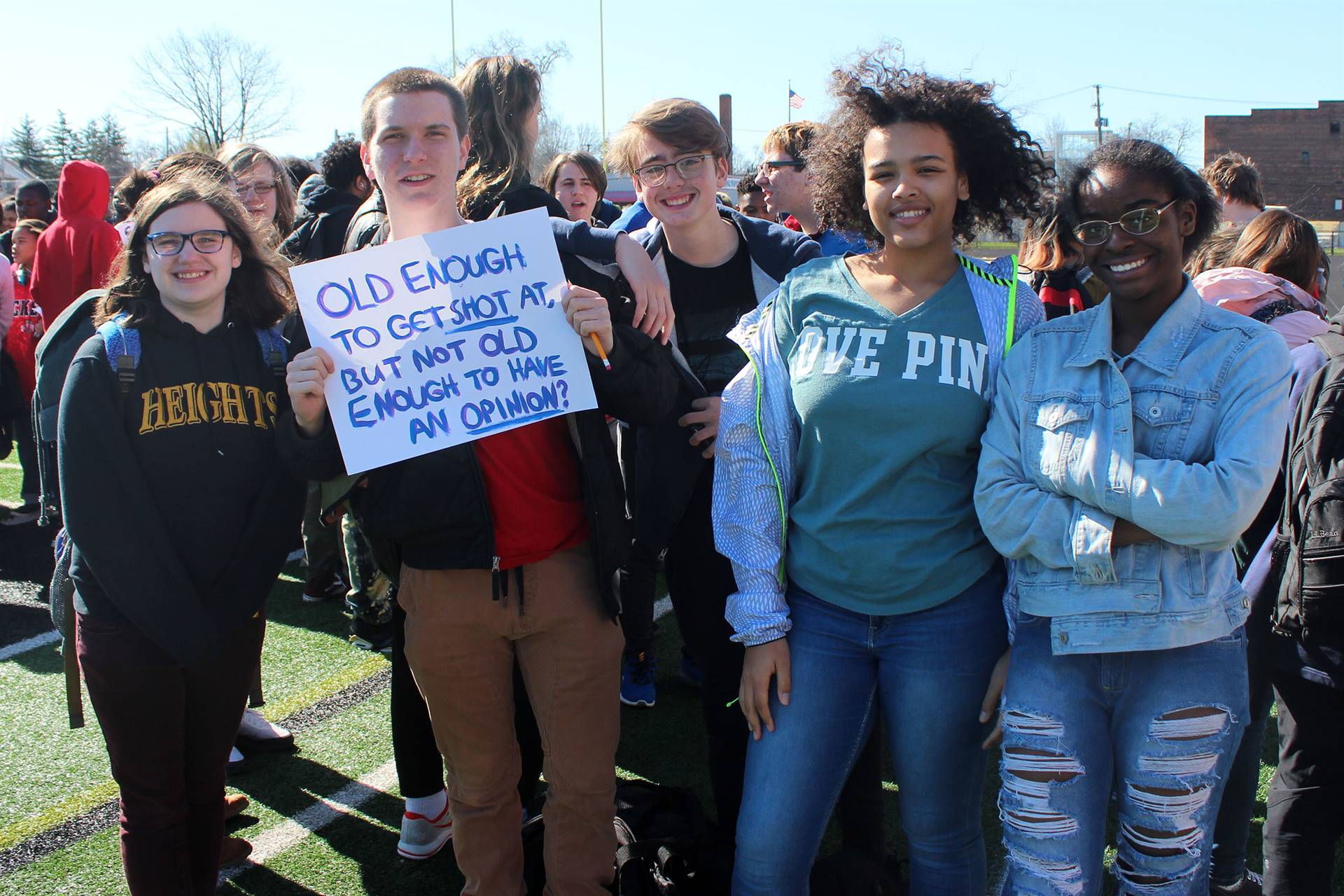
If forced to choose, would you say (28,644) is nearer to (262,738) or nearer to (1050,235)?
(262,738)

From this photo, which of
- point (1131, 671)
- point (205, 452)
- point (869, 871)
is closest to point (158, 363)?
point (205, 452)

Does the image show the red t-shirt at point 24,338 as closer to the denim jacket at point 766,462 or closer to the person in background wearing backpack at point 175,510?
the person in background wearing backpack at point 175,510

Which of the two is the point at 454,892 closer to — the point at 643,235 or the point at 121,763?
the point at 121,763

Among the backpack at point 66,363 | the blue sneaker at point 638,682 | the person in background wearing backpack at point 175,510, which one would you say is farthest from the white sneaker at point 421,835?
the blue sneaker at point 638,682

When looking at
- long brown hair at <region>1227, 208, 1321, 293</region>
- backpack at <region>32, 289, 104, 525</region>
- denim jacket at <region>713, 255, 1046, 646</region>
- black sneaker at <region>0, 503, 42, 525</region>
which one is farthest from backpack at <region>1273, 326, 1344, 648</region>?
black sneaker at <region>0, 503, 42, 525</region>

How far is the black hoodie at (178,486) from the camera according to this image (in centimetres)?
233

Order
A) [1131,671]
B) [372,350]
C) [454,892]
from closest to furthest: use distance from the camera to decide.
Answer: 1. [1131,671]
2. [372,350]
3. [454,892]

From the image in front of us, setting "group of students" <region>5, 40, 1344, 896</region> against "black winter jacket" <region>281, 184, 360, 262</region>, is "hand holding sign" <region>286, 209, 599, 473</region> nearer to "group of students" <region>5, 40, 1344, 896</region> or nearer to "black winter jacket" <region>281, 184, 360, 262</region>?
"group of students" <region>5, 40, 1344, 896</region>

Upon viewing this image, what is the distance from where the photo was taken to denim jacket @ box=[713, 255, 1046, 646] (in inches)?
87.5

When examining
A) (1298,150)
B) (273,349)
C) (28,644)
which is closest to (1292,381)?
(273,349)

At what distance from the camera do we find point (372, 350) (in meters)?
2.37

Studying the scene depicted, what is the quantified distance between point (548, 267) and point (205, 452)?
0.97 m

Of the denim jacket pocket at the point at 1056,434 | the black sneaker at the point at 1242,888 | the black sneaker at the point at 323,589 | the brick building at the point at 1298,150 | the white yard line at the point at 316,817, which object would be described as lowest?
the white yard line at the point at 316,817

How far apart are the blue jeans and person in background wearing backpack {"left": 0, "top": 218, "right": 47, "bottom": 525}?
6.45 m
